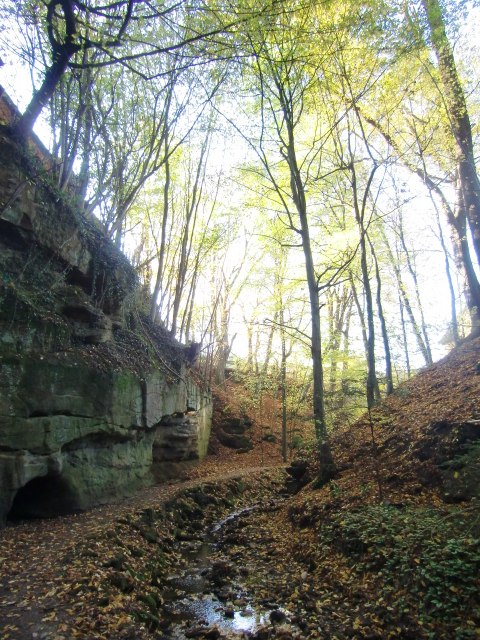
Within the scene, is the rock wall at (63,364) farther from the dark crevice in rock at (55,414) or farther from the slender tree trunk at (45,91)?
the slender tree trunk at (45,91)

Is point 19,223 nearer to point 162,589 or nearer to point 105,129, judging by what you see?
point 105,129

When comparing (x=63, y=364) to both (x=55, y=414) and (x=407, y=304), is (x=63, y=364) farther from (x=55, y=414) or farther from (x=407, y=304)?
(x=407, y=304)

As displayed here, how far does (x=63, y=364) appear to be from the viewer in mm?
7676

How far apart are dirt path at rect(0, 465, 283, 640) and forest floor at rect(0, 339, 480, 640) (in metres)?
0.02

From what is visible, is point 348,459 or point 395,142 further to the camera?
point 395,142

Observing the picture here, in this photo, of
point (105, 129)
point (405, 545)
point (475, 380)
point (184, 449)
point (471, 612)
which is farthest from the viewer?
point (184, 449)

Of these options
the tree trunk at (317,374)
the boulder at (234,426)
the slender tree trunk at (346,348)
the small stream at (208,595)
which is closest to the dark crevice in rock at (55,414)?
the small stream at (208,595)

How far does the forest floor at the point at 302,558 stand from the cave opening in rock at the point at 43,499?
261 millimetres

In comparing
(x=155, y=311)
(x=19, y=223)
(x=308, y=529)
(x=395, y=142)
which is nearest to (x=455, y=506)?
(x=308, y=529)

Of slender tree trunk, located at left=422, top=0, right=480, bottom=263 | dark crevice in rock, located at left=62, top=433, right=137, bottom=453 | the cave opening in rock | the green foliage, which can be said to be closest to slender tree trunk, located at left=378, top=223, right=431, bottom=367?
slender tree trunk, located at left=422, top=0, right=480, bottom=263

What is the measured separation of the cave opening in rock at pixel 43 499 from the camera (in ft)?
23.2

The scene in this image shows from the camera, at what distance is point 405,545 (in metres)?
4.92

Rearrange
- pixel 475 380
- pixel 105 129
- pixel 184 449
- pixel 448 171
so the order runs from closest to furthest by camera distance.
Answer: pixel 475 380
pixel 105 129
pixel 184 449
pixel 448 171

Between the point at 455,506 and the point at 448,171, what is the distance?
44.7ft
